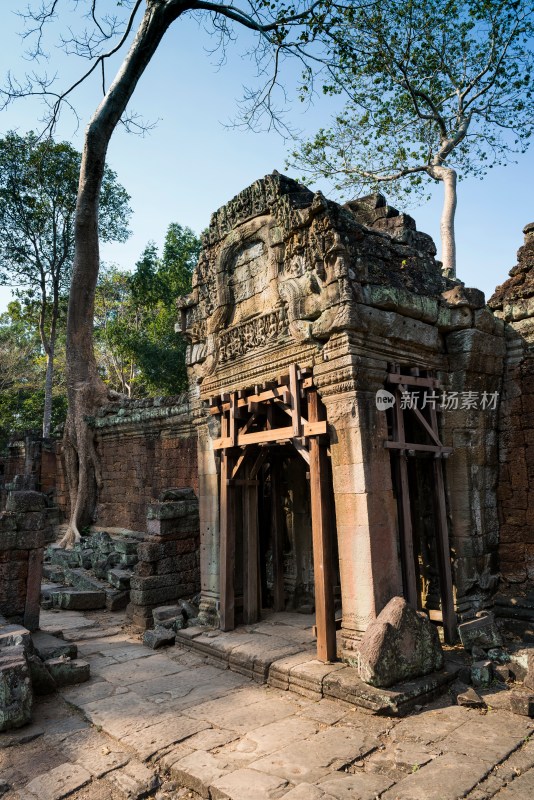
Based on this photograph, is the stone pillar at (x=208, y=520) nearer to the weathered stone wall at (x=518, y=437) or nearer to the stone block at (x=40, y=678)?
the stone block at (x=40, y=678)

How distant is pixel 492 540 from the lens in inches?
242

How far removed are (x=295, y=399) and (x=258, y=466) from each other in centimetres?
161

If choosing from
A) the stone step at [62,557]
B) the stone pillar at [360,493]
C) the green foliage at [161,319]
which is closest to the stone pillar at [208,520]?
the stone pillar at [360,493]

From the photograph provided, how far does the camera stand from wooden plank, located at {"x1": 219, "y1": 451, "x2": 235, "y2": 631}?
654cm

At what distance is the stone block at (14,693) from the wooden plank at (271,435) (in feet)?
10.4

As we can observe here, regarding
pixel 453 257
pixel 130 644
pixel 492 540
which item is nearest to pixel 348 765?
pixel 492 540

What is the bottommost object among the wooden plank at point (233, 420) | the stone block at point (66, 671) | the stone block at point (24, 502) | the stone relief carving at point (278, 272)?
the stone block at point (66, 671)

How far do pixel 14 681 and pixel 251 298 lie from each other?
15.9 feet

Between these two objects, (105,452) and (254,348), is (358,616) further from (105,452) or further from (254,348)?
(105,452)

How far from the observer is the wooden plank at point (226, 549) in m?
6.54

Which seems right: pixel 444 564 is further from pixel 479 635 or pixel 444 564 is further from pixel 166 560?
pixel 166 560

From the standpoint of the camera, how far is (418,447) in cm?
547

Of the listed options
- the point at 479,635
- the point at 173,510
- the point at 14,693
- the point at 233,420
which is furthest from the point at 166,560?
the point at 479,635

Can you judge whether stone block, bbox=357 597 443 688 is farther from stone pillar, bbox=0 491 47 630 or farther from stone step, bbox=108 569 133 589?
stone step, bbox=108 569 133 589
